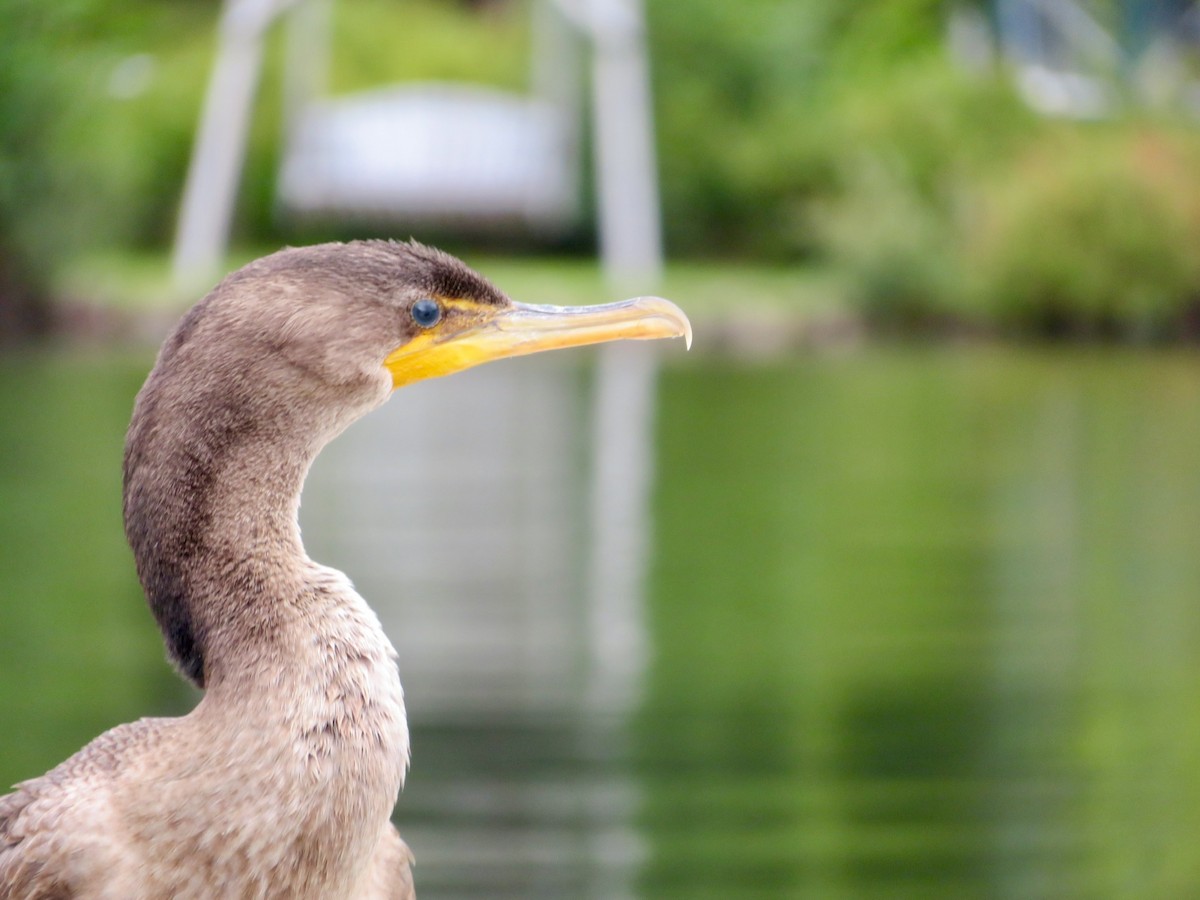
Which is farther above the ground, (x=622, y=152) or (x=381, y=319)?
(x=622, y=152)

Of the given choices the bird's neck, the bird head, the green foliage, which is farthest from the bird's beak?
the green foliage

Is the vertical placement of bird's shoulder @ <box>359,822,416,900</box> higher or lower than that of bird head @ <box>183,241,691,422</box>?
lower

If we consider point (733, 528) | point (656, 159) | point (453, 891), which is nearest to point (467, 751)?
point (453, 891)

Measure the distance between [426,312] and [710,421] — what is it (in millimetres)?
17223

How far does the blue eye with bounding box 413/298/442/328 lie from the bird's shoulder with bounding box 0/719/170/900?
616 millimetres

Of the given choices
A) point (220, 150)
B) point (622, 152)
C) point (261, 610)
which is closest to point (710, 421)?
point (622, 152)

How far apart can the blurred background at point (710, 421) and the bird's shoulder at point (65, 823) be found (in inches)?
168

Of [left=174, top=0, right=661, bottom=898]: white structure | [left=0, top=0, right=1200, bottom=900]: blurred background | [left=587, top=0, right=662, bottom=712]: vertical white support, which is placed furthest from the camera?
[left=587, top=0, right=662, bottom=712]: vertical white support

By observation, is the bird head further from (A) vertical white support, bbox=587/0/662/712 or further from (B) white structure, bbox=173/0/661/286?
(B) white structure, bbox=173/0/661/286

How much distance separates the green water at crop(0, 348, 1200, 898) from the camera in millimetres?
7102

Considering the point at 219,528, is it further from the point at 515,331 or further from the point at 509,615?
the point at 509,615

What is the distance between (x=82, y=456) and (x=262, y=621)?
1439 cm

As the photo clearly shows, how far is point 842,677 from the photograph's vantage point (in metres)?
9.56

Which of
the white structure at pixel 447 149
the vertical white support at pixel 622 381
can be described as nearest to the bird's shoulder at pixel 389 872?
the vertical white support at pixel 622 381
